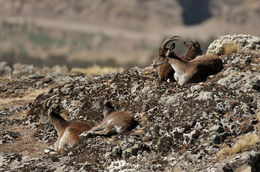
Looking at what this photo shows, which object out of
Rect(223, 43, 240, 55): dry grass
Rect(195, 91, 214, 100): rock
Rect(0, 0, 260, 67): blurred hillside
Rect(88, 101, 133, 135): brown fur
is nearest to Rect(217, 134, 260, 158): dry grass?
Rect(195, 91, 214, 100): rock

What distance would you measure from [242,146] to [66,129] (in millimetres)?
5713

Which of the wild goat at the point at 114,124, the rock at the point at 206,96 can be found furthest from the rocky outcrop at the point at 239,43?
the wild goat at the point at 114,124

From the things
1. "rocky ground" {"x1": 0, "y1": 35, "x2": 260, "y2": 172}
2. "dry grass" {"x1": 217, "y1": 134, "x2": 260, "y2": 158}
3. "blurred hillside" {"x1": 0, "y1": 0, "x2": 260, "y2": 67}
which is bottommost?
"dry grass" {"x1": 217, "y1": 134, "x2": 260, "y2": 158}

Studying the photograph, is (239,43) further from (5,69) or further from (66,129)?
(5,69)

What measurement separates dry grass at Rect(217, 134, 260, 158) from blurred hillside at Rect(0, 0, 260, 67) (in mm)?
91981

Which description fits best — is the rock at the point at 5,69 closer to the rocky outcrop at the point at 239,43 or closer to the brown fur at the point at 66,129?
the brown fur at the point at 66,129

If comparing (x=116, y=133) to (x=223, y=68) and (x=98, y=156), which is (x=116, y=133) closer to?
(x=98, y=156)

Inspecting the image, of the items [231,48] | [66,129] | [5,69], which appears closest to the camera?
[66,129]

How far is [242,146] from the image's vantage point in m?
11.4

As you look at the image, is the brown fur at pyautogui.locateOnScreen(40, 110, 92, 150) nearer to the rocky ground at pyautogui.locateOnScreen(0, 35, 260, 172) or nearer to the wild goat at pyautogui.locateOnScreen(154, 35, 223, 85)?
the rocky ground at pyautogui.locateOnScreen(0, 35, 260, 172)

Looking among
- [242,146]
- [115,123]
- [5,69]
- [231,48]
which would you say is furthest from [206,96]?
[5,69]

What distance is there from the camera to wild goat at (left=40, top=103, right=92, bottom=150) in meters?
14.5

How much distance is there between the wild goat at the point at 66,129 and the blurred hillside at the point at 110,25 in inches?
3437

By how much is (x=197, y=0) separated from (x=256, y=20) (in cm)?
2113
